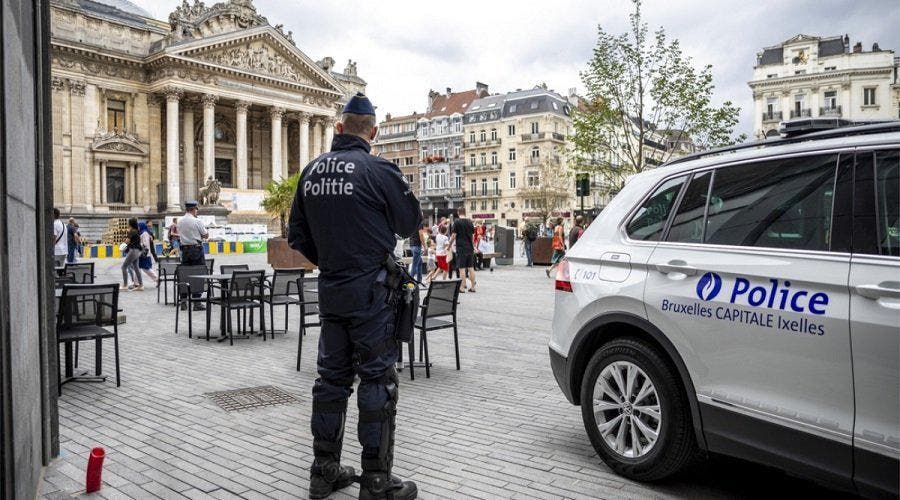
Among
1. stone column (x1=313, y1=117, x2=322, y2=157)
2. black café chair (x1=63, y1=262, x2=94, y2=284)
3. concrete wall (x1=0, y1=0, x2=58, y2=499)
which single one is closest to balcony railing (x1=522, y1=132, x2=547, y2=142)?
stone column (x1=313, y1=117, x2=322, y2=157)

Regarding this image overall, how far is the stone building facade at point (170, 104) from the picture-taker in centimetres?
4538

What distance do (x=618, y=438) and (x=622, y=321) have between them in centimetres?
76

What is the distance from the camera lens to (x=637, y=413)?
388 cm

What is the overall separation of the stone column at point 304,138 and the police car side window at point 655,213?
57151 millimetres

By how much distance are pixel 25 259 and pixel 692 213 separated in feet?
12.4

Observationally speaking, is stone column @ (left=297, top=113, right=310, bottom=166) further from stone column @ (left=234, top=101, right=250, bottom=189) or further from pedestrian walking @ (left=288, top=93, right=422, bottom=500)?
pedestrian walking @ (left=288, top=93, right=422, bottom=500)

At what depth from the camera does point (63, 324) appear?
20.7ft

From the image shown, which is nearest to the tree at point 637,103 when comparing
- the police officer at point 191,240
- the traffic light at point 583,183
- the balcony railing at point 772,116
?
the traffic light at point 583,183

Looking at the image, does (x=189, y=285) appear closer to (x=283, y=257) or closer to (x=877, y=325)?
(x=877, y=325)

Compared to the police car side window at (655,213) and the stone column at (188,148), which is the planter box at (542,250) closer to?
the police car side window at (655,213)

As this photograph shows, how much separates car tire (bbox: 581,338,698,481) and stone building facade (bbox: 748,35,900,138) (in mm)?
61209

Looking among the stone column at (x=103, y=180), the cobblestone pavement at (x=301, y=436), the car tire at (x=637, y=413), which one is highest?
the stone column at (x=103, y=180)

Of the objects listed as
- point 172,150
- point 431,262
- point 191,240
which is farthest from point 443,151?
point 191,240

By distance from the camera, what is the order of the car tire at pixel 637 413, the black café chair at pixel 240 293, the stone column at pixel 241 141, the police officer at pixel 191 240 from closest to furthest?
the car tire at pixel 637 413 → the black café chair at pixel 240 293 → the police officer at pixel 191 240 → the stone column at pixel 241 141
